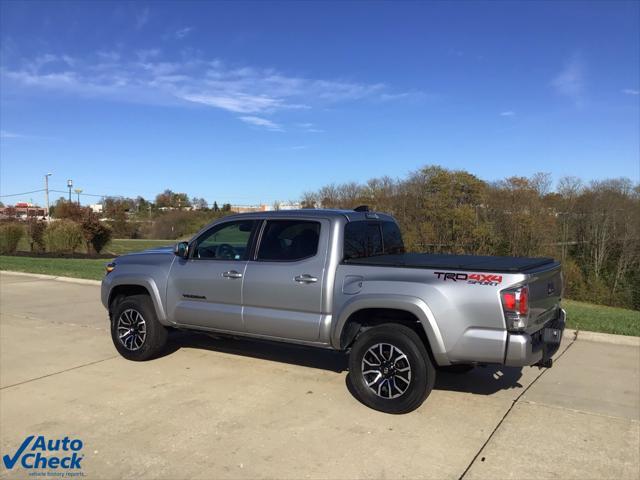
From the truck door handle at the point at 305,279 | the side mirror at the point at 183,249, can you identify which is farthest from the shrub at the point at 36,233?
the truck door handle at the point at 305,279

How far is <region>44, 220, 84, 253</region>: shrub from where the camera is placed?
85.4ft

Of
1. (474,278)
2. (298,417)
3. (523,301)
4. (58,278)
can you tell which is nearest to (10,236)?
(58,278)

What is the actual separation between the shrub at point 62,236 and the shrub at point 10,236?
5.06 feet

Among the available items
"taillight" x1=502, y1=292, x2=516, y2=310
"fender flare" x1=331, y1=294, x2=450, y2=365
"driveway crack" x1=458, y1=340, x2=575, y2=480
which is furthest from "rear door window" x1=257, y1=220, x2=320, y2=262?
"driveway crack" x1=458, y1=340, x2=575, y2=480

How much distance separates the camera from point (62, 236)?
1024 inches

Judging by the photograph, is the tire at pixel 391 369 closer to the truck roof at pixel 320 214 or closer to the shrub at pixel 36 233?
the truck roof at pixel 320 214

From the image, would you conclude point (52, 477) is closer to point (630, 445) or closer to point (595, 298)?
point (630, 445)

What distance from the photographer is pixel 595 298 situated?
85.0 ft

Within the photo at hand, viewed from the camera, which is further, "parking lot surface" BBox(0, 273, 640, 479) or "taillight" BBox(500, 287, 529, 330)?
"taillight" BBox(500, 287, 529, 330)

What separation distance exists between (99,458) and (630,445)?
4052 millimetres

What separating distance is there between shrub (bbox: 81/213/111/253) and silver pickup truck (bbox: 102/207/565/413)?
22.5 m

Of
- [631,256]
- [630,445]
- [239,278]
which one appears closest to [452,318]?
[630,445]

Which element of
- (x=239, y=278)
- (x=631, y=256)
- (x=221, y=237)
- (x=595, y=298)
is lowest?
(x=595, y=298)

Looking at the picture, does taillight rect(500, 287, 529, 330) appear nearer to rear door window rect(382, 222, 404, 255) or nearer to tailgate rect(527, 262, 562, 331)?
tailgate rect(527, 262, 562, 331)
